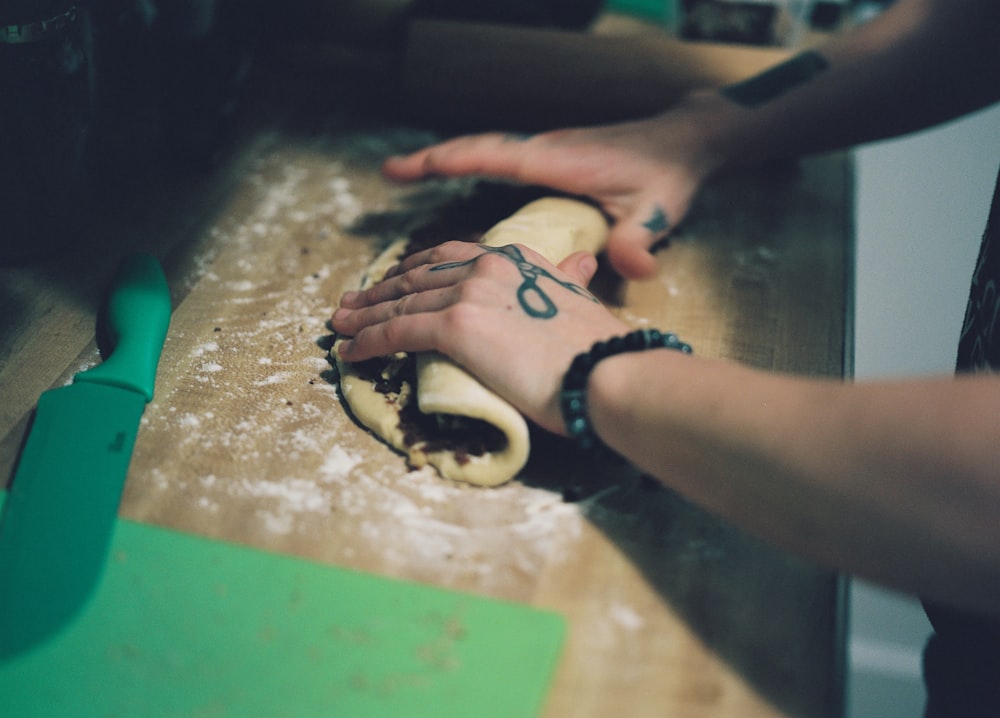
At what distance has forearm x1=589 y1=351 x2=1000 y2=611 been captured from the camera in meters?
0.59

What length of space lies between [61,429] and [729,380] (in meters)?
0.63

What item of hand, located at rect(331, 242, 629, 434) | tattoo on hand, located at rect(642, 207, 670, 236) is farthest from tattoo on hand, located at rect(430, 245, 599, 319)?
tattoo on hand, located at rect(642, 207, 670, 236)

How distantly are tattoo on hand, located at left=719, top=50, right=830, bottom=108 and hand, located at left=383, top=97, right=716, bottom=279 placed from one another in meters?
0.10

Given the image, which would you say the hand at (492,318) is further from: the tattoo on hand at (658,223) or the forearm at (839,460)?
the tattoo on hand at (658,223)

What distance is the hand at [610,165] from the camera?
1128mm

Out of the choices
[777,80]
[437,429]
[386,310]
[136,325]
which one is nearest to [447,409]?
[437,429]

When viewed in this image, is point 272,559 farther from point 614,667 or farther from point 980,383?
point 980,383

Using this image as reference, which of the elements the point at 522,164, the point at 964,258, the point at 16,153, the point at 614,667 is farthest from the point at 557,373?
the point at 964,258

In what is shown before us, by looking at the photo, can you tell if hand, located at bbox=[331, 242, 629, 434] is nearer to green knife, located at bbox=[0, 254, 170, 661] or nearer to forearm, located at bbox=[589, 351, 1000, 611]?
forearm, located at bbox=[589, 351, 1000, 611]

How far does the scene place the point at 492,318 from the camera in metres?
0.82

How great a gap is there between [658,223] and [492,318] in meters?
0.39

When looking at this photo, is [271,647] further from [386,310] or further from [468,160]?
[468,160]

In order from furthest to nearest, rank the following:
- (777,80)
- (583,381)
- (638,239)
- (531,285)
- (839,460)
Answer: (777,80) → (638,239) → (531,285) → (583,381) → (839,460)

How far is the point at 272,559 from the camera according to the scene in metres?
0.74
